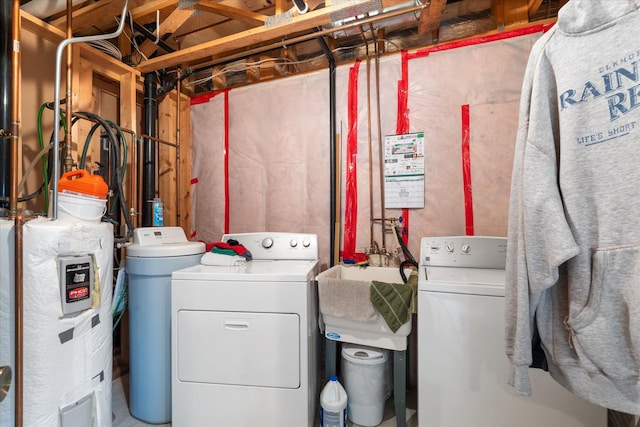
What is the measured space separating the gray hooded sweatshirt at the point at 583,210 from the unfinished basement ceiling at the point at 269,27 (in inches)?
41.4

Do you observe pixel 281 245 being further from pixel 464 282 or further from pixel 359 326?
pixel 464 282

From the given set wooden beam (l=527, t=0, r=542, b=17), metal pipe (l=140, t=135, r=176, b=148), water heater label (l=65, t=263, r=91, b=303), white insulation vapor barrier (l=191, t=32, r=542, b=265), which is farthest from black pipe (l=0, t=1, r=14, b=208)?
wooden beam (l=527, t=0, r=542, b=17)

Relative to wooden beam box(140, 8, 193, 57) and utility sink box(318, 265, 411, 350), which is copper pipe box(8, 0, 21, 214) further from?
utility sink box(318, 265, 411, 350)

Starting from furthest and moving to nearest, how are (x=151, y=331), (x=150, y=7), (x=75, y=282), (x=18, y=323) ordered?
(x=150, y=7)
(x=151, y=331)
(x=75, y=282)
(x=18, y=323)

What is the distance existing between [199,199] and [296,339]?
1.69m

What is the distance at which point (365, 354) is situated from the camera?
151cm

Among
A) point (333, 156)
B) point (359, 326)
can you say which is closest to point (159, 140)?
point (333, 156)

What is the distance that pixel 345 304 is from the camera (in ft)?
4.58

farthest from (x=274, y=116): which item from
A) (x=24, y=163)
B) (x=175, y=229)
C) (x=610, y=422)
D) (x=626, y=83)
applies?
(x=610, y=422)

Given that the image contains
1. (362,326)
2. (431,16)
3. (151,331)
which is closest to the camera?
(362,326)

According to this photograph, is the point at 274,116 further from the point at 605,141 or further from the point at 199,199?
the point at 605,141

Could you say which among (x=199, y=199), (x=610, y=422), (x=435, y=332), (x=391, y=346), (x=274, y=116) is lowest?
(x=610, y=422)

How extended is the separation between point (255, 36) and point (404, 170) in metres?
1.29

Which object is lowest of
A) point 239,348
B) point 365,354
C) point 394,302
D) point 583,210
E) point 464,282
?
point 365,354
